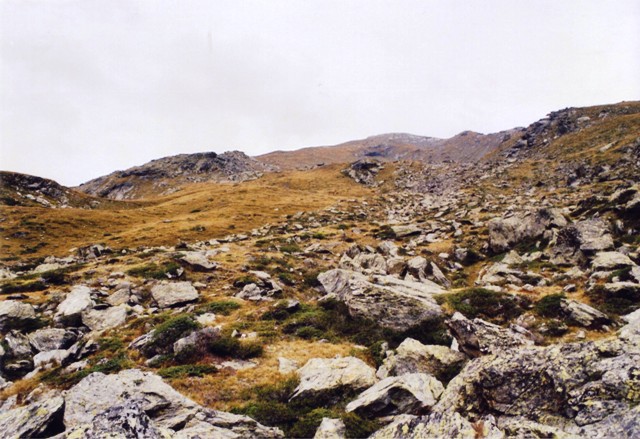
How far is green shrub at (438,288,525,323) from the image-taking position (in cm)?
1658

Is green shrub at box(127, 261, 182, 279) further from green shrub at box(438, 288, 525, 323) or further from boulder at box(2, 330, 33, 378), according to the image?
green shrub at box(438, 288, 525, 323)

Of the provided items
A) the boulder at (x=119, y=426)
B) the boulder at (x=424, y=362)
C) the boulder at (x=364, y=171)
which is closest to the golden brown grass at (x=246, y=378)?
the boulder at (x=424, y=362)

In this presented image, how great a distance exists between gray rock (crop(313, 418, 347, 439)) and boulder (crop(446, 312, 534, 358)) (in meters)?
6.39

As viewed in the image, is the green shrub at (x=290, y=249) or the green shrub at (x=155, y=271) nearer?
the green shrub at (x=155, y=271)

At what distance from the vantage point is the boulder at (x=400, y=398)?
9.09 metres

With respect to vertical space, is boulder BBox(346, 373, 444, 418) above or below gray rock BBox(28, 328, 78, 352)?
below

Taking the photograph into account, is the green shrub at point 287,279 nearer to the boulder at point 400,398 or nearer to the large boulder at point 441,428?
the boulder at point 400,398

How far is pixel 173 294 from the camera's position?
21.1m

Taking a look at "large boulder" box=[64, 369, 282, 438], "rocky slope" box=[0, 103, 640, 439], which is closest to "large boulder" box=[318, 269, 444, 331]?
"rocky slope" box=[0, 103, 640, 439]

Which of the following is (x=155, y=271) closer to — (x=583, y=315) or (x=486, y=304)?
(x=486, y=304)

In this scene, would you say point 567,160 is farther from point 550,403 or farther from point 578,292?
point 550,403

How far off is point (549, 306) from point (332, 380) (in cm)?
1206

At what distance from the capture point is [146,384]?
10.4 m

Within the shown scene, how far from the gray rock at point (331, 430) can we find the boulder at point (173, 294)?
578 inches
